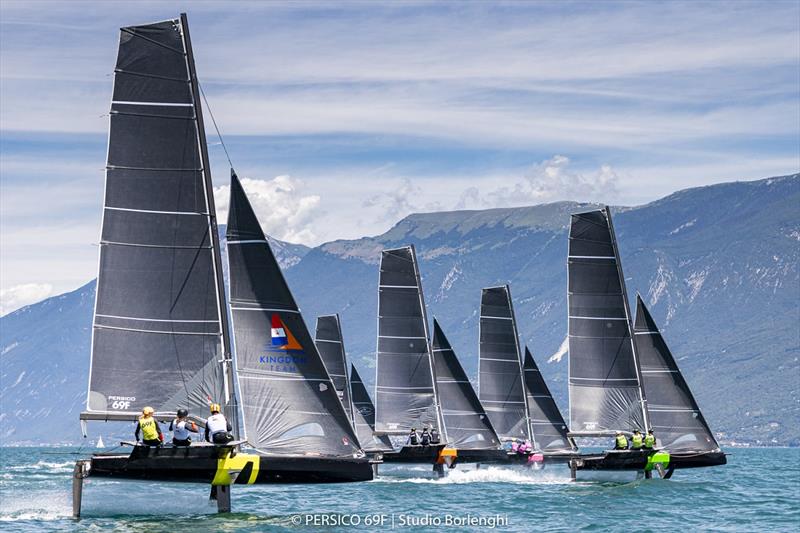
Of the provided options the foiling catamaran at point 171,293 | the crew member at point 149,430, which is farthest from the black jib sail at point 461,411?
the crew member at point 149,430

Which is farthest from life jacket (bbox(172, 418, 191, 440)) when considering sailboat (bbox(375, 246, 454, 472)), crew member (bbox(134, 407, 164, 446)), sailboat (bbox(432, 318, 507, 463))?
sailboat (bbox(432, 318, 507, 463))

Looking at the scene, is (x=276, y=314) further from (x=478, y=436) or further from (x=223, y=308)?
(x=478, y=436)

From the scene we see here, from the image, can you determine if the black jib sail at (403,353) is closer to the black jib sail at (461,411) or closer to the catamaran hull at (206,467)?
the black jib sail at (461,411)

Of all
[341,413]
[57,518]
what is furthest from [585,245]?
[57,518]

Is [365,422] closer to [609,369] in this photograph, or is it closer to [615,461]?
A: [609,369]

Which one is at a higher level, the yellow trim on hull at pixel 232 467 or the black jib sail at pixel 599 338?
the black jib sail at pixel 599 338

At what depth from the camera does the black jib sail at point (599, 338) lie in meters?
58.9

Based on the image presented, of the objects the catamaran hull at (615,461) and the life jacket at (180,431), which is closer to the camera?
Answer: the life jacket at (180,431)

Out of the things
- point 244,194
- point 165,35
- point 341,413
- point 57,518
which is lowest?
point 57,518

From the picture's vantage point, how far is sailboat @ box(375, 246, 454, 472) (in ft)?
→ 218

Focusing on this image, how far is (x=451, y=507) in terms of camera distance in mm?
45438

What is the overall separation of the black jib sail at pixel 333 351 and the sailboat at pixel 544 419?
10829 millimetres

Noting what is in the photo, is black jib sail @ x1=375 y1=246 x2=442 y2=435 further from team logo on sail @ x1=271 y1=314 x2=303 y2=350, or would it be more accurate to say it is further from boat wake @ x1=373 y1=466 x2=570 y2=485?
team logo on sail @ x1=271 y1=314 x2=303 y2=350

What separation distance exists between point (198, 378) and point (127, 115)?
711 centimetres
